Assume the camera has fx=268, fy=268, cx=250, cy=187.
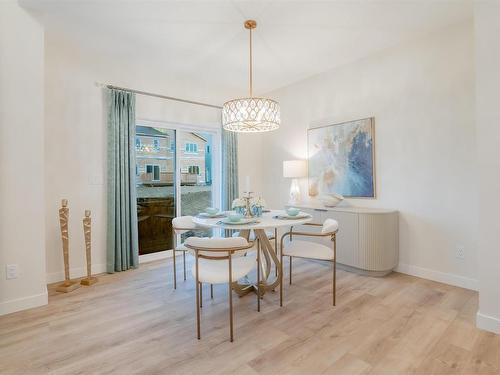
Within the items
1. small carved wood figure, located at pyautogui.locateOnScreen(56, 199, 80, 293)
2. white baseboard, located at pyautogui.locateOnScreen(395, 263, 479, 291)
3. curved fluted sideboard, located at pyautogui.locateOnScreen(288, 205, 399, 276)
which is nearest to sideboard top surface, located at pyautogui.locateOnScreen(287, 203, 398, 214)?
curved fluted sideboard, located at pyautogui.locateOnScreen(288, 205, 399, 276)

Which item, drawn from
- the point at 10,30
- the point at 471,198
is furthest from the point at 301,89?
the point at 10,30

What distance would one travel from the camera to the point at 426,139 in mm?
3070

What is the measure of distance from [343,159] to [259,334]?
8.72 feet

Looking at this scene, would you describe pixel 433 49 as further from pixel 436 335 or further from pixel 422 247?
pixel 436 335

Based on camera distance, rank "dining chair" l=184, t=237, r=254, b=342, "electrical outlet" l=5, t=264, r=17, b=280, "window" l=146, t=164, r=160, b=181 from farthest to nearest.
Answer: "window" l=146, t=164, r=160, b=181, "electrical outlet" l=5, t=264, r=17, b=280, "dining chair" l=184, t=237, r=254, b=342

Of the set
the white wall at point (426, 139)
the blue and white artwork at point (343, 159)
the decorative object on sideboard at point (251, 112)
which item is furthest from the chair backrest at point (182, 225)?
the white wall at point (426, 139)

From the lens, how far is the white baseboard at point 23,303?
7.89ft

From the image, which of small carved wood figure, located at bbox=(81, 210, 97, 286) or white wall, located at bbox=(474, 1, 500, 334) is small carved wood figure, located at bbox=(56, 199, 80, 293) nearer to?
small carved wood figure, located at bbox=(81, 210, 97, 286)

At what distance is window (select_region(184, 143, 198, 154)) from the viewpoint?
443 cm

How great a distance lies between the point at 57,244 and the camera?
3.20 metres

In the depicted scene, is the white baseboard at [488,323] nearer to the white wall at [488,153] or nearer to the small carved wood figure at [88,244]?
the white wall at [488,153]

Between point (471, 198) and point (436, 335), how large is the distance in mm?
1531

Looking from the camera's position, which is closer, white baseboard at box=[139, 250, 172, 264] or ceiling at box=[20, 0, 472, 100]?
ceiling at box=[20, 0, 472, 100]

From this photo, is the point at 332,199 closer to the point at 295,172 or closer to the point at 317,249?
the point at 295,172
